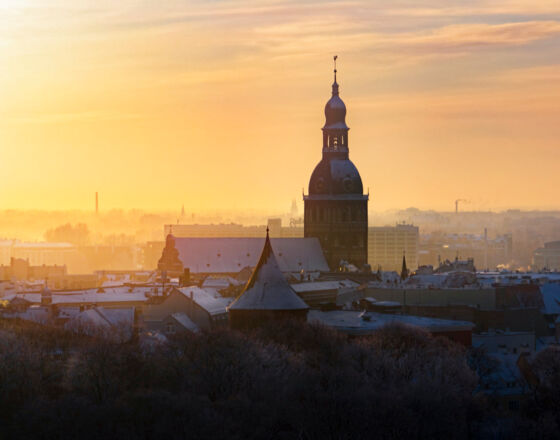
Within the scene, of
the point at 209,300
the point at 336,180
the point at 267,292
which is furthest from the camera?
the point at 336,180

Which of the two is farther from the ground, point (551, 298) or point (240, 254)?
point (240, 254)

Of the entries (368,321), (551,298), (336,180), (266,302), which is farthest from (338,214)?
(266,302)

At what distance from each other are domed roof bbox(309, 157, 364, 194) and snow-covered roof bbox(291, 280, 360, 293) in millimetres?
14303

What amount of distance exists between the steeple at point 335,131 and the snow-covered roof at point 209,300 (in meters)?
30.3

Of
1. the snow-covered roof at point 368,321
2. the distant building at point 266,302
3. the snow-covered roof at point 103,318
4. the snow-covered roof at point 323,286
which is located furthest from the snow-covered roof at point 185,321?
the snow-covered roof at point 323,286

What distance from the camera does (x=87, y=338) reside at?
91.2m

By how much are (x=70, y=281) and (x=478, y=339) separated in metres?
77.3

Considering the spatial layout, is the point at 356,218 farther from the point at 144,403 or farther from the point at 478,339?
the point at 144,403

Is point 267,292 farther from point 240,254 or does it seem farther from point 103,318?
point 240,254

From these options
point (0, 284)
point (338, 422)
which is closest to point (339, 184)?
point (0, 284)

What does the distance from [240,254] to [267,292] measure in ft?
211

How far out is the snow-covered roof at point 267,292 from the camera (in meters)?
86.6

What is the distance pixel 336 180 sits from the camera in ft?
474

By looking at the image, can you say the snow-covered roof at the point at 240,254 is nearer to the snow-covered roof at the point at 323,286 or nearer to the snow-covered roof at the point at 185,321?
the snow-covered roof at the point at 323,286
